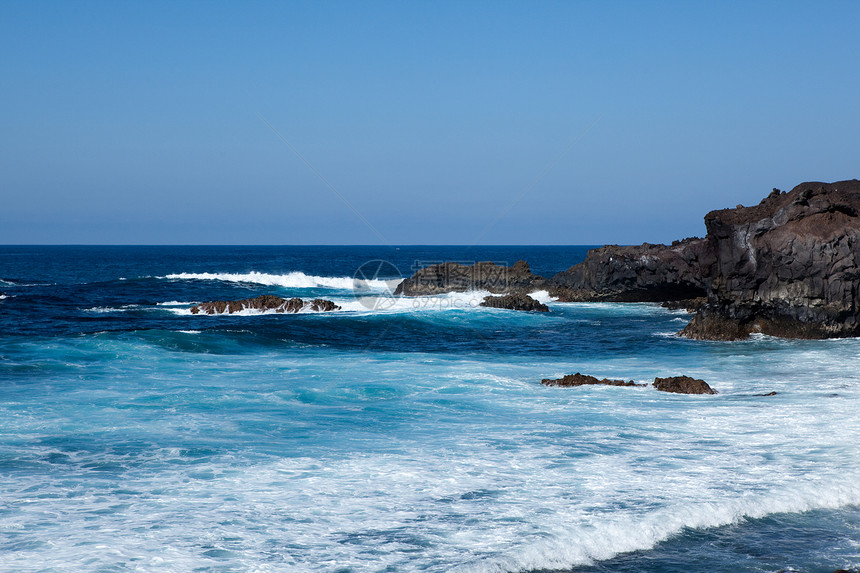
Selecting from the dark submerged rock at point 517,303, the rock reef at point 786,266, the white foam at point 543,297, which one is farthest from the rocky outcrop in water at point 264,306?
the rock reef at point 786,266

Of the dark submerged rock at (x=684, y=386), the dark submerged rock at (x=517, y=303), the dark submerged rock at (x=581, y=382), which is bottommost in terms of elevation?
the dark submerged rock at (x=581, y=382)

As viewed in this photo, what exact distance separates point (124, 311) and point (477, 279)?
801 inches

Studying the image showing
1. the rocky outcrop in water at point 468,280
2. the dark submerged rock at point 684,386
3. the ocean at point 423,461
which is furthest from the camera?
the rocky outcrop in water at point 468,280

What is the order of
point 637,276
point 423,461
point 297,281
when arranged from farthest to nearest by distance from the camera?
point 297,281 → point 637,276 → point 423,461

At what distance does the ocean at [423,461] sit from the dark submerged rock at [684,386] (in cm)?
36

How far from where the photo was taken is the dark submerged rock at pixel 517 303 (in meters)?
34.9

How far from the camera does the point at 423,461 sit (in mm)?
9828

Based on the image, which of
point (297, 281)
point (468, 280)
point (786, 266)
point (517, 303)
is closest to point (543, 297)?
point (468, 280)

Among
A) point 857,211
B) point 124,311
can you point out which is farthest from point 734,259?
point 124,311

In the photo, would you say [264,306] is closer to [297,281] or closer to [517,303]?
[517,303]

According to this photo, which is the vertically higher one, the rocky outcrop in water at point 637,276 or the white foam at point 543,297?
the rocky outcrop in water at point 637,276

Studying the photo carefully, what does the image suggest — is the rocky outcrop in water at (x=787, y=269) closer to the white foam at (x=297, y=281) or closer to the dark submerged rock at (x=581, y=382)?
the dark submerged rock at (x=581, y=382)

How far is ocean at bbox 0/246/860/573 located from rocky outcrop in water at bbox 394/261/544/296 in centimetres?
2125

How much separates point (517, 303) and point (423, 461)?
85.2 feet
